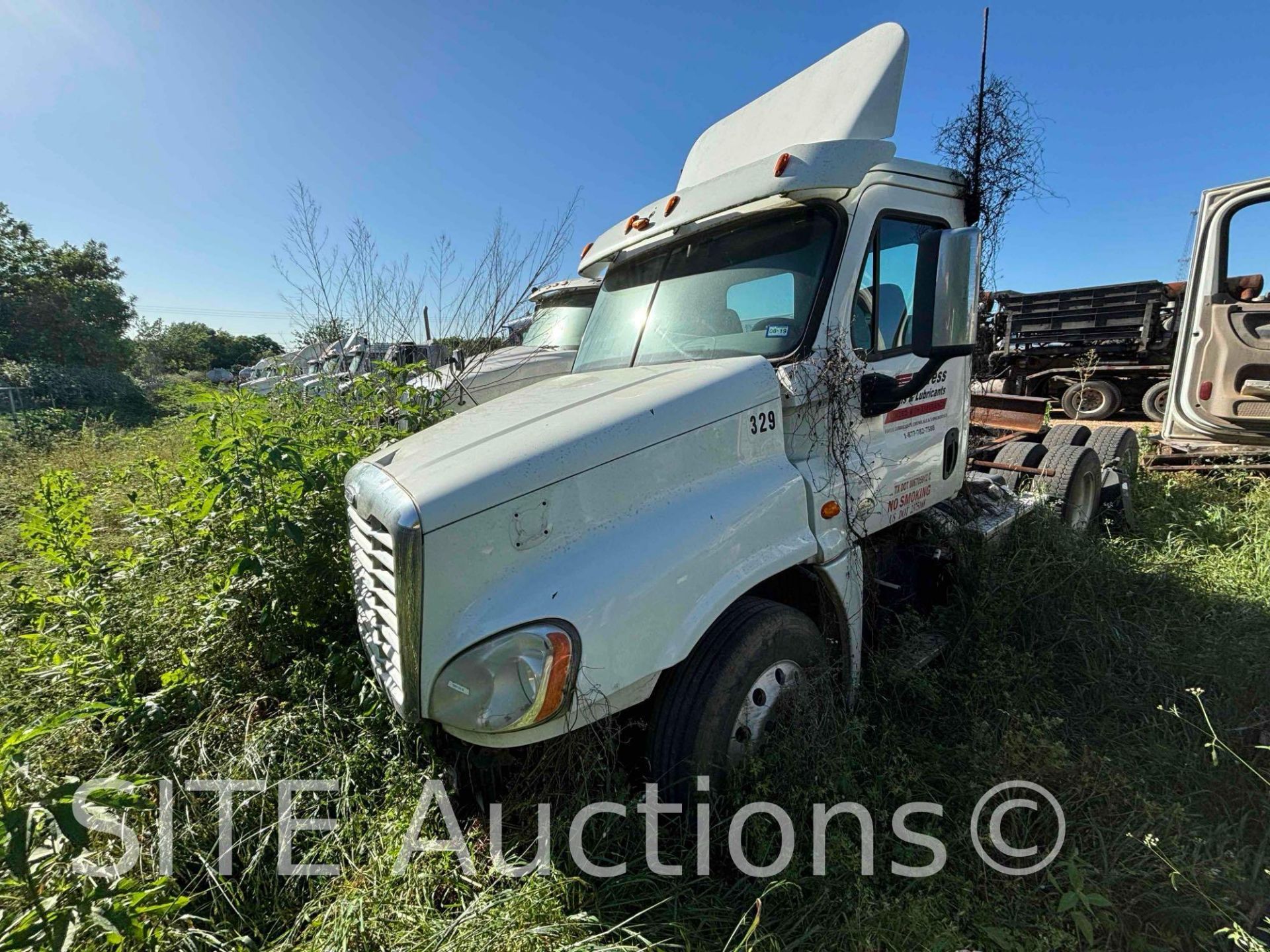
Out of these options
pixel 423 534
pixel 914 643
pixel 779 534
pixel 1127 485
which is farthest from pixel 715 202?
pixel 1127 485

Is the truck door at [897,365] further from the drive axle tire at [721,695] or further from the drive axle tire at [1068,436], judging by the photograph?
the drive axle tire at [1068,436]

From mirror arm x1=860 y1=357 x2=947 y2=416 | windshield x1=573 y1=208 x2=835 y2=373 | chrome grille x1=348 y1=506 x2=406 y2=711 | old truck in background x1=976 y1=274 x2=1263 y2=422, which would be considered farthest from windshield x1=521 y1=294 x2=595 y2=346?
old truck in background x1=976 y1=274 x2=1263 y2=422

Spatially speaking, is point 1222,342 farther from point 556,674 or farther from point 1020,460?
point 556,674

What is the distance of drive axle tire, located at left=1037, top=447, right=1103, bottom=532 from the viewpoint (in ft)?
14.7

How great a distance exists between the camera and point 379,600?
1780 mm

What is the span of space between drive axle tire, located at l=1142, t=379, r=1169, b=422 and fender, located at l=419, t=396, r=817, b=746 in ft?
45.7

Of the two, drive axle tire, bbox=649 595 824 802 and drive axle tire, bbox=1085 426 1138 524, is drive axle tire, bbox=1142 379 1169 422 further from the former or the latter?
drive axle tire, bbox=649 595 824 802

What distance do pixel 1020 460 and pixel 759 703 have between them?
4025 mm

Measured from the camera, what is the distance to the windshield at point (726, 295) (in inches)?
90.2

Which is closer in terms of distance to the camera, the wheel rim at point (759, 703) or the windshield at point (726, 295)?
the wheel rim at point (759, 703)

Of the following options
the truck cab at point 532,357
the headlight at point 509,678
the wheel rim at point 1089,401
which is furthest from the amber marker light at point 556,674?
the wheel rim at point 1089,401

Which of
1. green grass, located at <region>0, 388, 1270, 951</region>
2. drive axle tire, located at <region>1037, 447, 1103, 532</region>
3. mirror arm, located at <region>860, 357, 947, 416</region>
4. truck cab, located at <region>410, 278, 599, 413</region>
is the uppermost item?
truck cab, located at <region>410, 278, 599, 413</region>

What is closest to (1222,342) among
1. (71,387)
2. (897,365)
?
(897,365)

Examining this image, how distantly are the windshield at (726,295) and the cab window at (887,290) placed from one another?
252 millimetres
